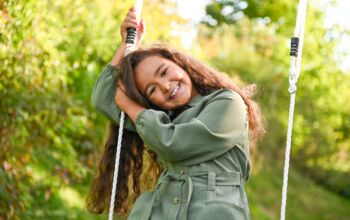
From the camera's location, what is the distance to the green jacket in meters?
2.06

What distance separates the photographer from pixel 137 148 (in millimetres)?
2488

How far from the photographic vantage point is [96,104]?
2.37 metres

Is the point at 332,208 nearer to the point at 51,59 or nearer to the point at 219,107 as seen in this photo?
the point at 51,59

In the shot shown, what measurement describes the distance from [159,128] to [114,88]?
0.35 metres

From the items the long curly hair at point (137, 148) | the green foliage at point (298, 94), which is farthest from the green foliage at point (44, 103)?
the green foliage at point (298, 94)

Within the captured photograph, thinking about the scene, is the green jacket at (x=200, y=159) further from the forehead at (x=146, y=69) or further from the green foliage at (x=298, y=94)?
the green foliage at (x=298, y=94)

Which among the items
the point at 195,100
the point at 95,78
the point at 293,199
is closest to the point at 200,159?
the point at 195,100

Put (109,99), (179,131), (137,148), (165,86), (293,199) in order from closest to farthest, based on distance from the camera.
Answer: (179,131), (165,86), (109,99), (137,148), (293,199)

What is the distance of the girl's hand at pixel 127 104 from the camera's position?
2209 millimetres

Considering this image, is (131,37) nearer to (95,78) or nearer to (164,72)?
(164,72)

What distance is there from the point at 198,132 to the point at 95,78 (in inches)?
147

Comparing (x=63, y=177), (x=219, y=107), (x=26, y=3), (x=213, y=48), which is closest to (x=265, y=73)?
(x=213, y=48)

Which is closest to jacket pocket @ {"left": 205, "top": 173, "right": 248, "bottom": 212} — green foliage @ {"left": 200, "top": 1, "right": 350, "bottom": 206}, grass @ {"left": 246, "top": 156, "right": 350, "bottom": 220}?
grass @ {"left": 246, "top": 156, "right": 350, "bottom": 220}

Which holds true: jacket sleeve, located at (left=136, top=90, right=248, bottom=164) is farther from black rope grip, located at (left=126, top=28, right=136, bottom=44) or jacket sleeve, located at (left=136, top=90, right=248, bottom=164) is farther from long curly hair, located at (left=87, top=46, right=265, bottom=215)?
black rope grip, located at (left=126, top=28, right=136, bottom=44)
